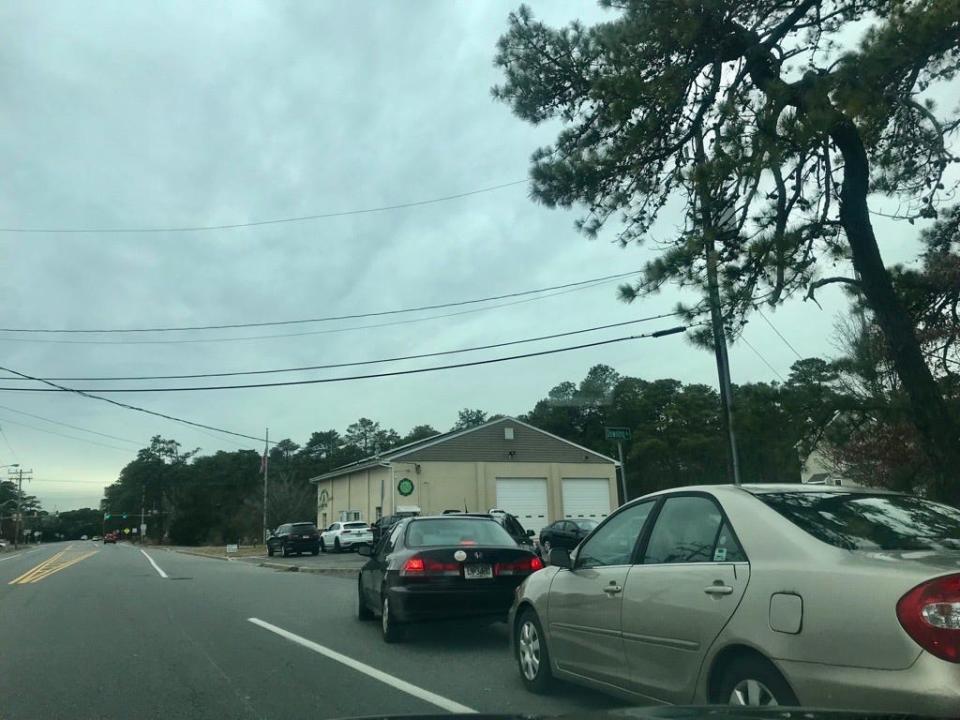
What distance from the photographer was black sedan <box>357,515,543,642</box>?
8555 mm

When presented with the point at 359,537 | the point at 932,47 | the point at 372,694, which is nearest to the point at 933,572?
the point at 372,694

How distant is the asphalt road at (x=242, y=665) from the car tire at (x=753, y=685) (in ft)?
6.33

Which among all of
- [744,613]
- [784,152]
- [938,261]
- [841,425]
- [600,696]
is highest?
[784,152]

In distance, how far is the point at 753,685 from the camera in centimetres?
402

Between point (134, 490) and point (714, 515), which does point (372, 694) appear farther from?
point (134, 490)

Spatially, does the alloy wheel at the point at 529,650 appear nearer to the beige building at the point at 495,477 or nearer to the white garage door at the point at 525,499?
the beige building at the point at 495,477

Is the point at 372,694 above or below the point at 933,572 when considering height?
below

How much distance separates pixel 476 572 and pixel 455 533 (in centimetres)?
75

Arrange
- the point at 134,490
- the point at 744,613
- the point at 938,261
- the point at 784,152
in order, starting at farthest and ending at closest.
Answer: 1. the point at 134,490
2. the point at 938,261
3. the point at 784,152
4. the point at 744,613

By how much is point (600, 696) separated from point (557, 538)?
20.5 m

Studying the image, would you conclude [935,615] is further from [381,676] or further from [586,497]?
[586,497]

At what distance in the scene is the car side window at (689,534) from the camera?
455 cm

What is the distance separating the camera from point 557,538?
2628 cm

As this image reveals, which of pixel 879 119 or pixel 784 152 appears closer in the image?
pixel 784 152
